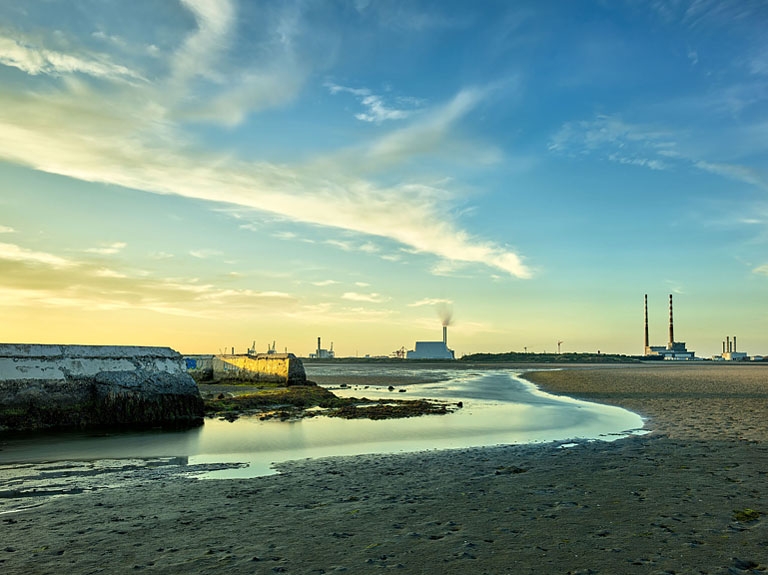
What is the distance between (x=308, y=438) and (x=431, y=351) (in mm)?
162151

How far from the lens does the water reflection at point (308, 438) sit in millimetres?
11164

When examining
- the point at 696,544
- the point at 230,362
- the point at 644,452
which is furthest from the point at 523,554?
the point at 230,362

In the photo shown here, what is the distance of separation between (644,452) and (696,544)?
19.2 feet

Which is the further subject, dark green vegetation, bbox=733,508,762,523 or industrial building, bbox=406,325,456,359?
industrial building, bbox=406,325,456,359

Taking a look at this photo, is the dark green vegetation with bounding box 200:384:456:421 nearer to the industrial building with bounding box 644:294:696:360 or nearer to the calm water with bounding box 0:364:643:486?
the calm water with bounding box 0:364:643:486

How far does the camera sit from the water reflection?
1116 centimetres

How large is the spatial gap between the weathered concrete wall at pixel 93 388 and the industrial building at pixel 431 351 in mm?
156916

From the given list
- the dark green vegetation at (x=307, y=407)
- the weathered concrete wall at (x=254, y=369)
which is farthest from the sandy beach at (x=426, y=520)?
the weathered concrete wall at (x=254, y=369)

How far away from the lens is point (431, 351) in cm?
17412

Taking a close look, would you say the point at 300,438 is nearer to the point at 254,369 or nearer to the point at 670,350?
the point at 254,369

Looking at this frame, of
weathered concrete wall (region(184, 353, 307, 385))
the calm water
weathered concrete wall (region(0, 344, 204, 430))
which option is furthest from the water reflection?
weathered concrete wall (region(184, 353, 307, 385))

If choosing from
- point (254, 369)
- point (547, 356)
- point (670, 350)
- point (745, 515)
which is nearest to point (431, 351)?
point (547, 356)

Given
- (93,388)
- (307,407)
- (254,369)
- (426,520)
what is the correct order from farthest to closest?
(254,369)
(307,407)
(93,388)
(426,520)

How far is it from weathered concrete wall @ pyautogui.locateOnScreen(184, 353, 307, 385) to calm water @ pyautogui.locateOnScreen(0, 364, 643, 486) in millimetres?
13086
